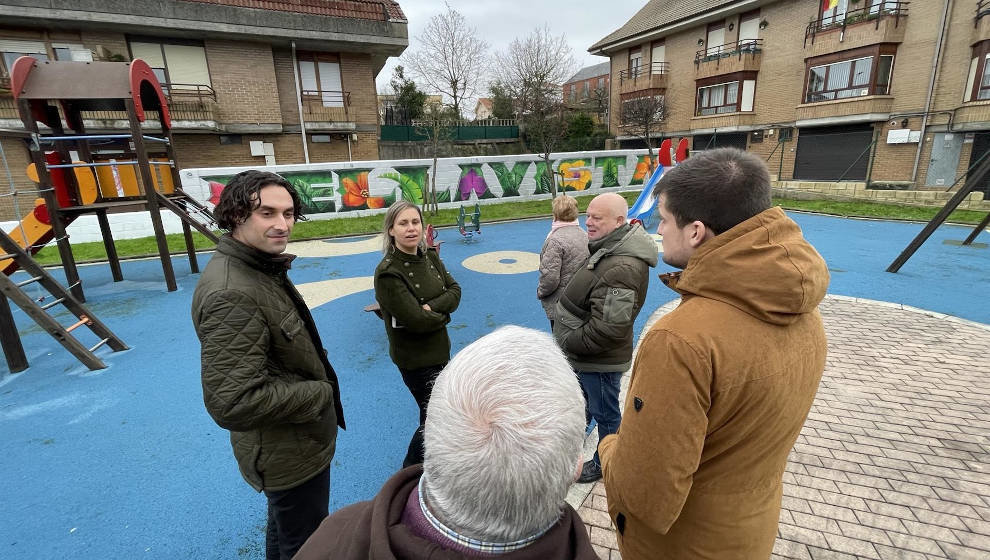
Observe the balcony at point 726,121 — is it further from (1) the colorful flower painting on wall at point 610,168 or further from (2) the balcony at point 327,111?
(2) the balcony at point 327,111

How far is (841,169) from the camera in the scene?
21.3m

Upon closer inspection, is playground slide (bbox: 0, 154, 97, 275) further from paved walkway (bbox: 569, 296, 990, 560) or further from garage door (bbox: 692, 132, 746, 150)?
garage door (bbox: 692, 132, 746, 150)

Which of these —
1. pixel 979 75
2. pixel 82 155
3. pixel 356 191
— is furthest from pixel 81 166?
pixel 979 75

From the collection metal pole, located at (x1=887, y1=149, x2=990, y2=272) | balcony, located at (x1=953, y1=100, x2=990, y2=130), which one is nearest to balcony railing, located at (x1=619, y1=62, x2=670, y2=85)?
balcony, located at (x1=953, y1=100, x2=990, y2=130)

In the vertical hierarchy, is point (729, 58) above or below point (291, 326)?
above

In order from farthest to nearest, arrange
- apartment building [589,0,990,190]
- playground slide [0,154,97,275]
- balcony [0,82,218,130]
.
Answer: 1. apartment building [589,0,990,190]
2. balcony [0,82,218,130]
3. playground slide [0,154,97,275]

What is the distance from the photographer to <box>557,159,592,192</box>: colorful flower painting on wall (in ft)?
64.3

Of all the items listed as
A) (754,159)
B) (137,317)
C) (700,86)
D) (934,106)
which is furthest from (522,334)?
(700,86)

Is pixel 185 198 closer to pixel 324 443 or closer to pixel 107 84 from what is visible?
pixel 107 84

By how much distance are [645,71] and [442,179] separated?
20.3m

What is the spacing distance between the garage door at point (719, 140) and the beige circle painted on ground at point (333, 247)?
22.2 m

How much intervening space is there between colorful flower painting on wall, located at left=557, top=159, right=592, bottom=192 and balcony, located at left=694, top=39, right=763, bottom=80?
1217 cm

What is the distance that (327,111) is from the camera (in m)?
19.5

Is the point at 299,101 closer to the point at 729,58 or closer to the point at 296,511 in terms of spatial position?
the point at 296,511
